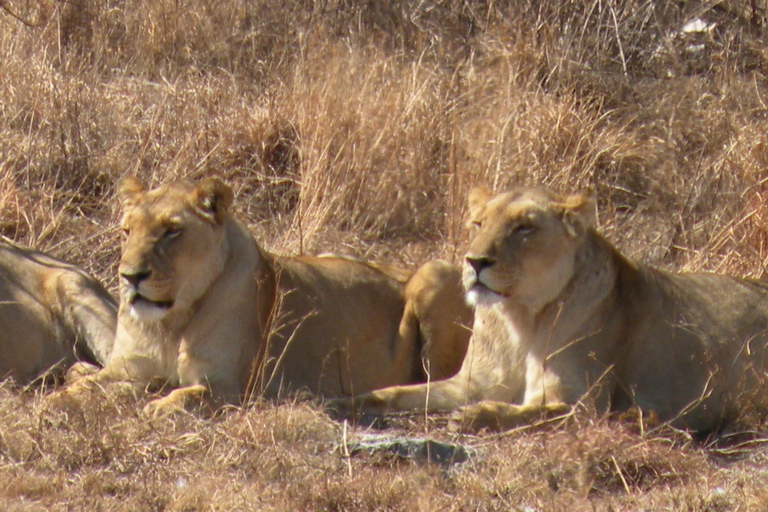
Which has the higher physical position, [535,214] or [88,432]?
[535,214]

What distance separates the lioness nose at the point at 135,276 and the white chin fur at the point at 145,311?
0.10m

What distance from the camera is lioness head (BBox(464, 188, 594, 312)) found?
4.89 meters

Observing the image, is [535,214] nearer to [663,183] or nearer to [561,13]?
[663,183]

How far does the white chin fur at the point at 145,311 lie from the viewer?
504 cm

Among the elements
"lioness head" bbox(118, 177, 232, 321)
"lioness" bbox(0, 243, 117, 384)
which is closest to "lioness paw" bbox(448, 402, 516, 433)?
"lioness head" bbox(118, 177, 232, 321)

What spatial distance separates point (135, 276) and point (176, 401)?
503 millimetres

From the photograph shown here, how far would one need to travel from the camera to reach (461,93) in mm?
8594

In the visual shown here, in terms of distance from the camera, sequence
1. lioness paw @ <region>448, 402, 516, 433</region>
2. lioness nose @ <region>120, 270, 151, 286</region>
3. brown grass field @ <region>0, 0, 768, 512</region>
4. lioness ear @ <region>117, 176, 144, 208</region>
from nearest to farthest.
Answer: lioness paw @ <region>448, 402, 516, 433</region> < lioness nose @ <region>120, 270, 151, 286</region> < lioness ear @ <region>117, 176, 144, 208</region> < brown grass field @ <region>0, 0, 768, 512</region>

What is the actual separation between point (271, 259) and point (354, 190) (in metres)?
2.21

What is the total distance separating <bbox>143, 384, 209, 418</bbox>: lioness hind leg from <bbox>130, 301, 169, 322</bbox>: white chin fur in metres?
0.30

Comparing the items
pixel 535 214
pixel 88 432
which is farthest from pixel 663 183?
pixel 88 432

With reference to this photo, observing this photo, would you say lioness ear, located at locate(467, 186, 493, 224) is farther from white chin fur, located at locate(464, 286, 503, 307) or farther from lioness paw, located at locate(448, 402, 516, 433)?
lioness paw, located at locate(448, 402, 516, 433)

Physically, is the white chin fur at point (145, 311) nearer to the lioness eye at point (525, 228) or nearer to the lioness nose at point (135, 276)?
the lioness nose at point (135, 276)

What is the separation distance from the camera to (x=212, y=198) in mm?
5281
